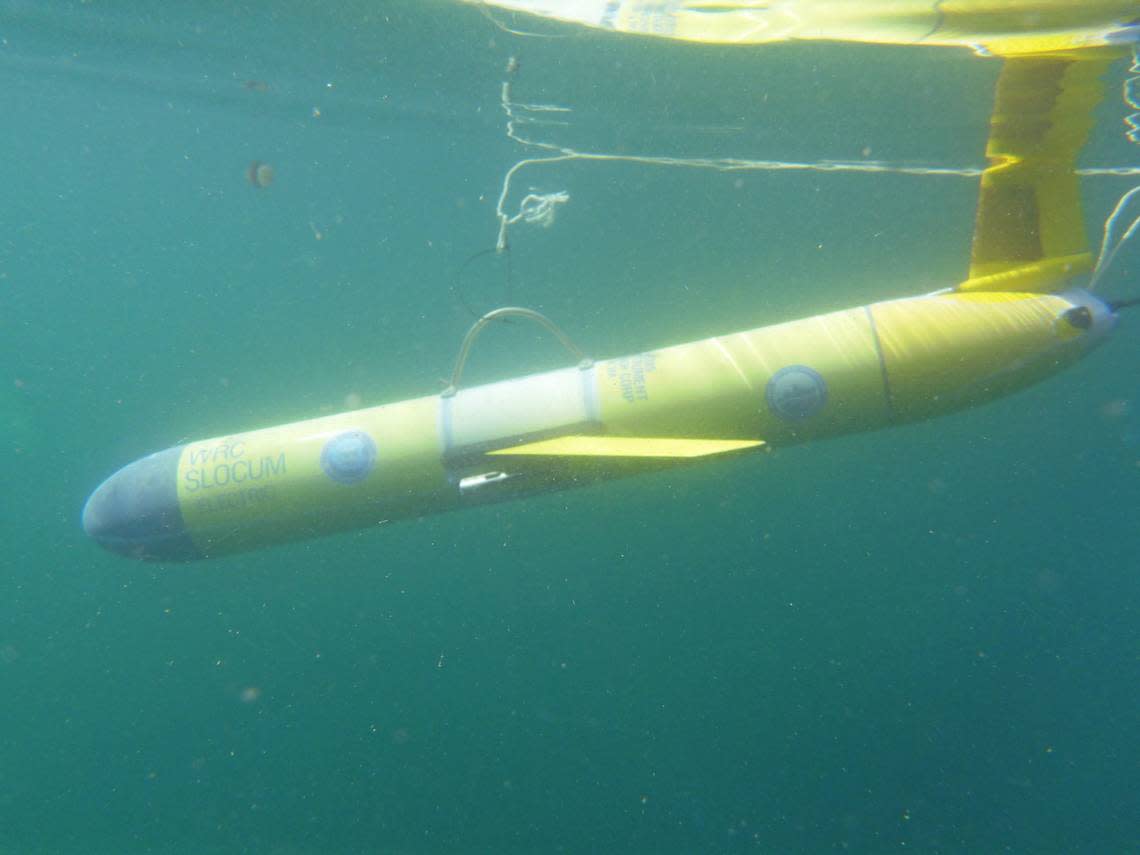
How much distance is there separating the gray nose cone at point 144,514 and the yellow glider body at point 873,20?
5.23 meters

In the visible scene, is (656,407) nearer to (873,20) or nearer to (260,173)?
(873,20)

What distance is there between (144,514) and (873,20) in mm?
7420

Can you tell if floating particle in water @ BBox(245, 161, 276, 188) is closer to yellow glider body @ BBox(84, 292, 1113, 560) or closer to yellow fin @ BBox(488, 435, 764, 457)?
yellow glider body @ BBox(84, 292, 1113, 560)

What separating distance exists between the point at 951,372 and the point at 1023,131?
3.64m

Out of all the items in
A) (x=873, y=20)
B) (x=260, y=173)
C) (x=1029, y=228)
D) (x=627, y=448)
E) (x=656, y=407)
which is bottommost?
(x=627, y=448)

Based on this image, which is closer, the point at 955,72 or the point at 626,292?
the point at 955,72

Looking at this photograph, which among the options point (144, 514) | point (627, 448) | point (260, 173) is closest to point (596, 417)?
point (627, 448)

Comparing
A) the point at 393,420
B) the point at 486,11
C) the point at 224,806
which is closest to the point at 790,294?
the point at 486,11

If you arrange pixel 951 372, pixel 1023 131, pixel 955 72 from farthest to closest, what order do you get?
pixel 955 72
pixel 1023 131
pixel 951 372

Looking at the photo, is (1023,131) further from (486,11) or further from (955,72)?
(486,11)

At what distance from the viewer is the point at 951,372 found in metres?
3.99

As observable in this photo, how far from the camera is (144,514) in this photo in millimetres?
4527

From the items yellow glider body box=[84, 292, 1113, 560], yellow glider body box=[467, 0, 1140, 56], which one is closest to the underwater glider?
yellow glider body box=[84, 292, 1113, 560]

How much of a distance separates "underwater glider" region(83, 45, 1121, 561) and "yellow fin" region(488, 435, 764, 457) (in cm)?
5
